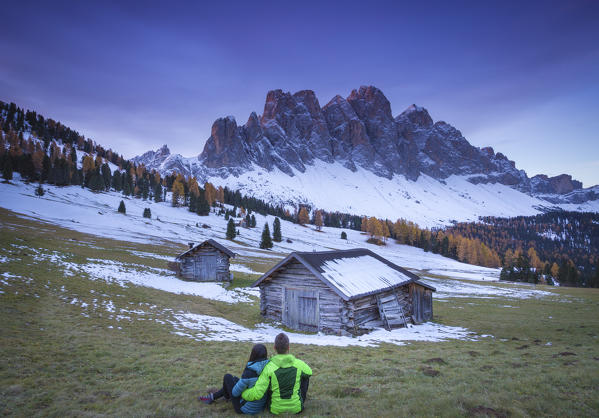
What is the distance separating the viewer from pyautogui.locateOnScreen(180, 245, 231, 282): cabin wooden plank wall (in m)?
38.6

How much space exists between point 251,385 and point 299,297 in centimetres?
1496

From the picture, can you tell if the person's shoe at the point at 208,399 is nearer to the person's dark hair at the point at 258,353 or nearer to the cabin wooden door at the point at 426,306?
the person's dark hair at the point at 258,353

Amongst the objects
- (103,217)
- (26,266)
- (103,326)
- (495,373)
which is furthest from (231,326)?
(103,217)

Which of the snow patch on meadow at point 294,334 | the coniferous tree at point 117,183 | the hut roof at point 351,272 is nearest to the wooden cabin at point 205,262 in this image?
the snow patch on meadow at point 294,334

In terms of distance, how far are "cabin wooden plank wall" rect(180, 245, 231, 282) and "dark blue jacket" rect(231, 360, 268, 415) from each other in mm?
33531

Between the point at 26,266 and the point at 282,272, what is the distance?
2195 cm

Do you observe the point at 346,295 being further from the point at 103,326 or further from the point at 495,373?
the point at 103,326

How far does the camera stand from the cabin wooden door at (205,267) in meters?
38.8

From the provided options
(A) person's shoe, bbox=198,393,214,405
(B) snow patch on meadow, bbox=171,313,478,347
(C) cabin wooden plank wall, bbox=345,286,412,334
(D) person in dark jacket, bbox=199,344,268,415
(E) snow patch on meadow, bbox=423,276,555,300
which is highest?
(D) person in dark jacket, bbox=199,344,268,415

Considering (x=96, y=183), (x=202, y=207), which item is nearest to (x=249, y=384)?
(x=202, y=207)

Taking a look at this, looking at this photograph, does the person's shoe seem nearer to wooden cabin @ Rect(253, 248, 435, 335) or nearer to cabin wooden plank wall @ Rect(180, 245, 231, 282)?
wooden cabin @ Rect(253, 248, 435, 335)

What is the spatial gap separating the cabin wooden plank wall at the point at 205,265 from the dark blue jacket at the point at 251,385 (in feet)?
110

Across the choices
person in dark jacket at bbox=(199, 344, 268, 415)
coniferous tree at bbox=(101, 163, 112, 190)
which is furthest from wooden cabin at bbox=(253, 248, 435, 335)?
coniferous tree at bbox=(101, 163, 112, 190)

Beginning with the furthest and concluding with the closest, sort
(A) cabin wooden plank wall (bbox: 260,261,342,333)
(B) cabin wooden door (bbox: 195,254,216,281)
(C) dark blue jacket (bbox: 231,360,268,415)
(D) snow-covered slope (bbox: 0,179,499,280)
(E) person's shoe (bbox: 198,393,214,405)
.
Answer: (D) snow-covered slope (bbox: 0,179,499,280) < (B) cabin wooden door (bbox: 195,254,216,281) < (A) cabin wooden plank wall (bbox: 260,261,342,333) < (E) person's shoe (bbox: 198,393,214,405) < (C) dark blue jacket (bbox: 231,360,268,415)
